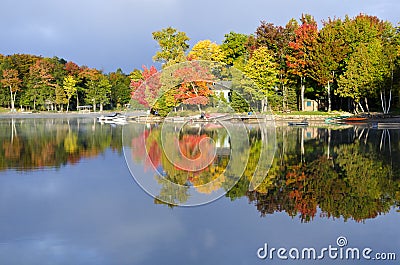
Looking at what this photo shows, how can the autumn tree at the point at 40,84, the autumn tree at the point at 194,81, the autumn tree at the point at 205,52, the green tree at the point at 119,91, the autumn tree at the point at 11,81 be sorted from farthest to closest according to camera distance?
1. the green tree at the point at 119,91
2. the autumn tree at the point at 40,84
3. the autumn tree at the point at 11,81
4. the autumn tree at the point at 205,52
5. the autumn tree at the point at 194,81

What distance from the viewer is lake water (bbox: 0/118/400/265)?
20.4ft

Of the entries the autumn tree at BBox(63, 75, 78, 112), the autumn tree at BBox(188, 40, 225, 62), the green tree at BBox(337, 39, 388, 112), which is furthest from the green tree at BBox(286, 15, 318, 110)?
the autumn tree at BBox(63, 75, 78, 112)

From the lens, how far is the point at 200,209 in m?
8.61

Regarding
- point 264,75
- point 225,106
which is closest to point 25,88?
point 264,75

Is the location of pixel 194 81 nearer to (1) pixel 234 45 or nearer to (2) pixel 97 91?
(1) pixel 234 45

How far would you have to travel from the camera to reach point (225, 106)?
21.7 m

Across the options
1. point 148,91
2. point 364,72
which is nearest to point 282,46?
point 364,72

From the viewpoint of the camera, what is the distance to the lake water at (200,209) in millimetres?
6223

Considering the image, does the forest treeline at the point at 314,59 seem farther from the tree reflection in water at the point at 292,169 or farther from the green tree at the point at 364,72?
the tree reflection in water at the point at 292,169

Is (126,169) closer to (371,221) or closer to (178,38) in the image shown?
(371,221)

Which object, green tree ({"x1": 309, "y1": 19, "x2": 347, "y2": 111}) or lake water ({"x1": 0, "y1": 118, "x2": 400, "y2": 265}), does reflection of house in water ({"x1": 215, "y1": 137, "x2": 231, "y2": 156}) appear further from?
green tree ({"x1": 309, "y1": 19, "x2": 347, "y2": 111})

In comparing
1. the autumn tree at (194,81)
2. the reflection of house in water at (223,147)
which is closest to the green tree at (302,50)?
the reflection of house in water at (223,147)

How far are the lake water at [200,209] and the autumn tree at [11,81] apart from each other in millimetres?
51406

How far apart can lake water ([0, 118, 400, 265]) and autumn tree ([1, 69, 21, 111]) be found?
169ft
